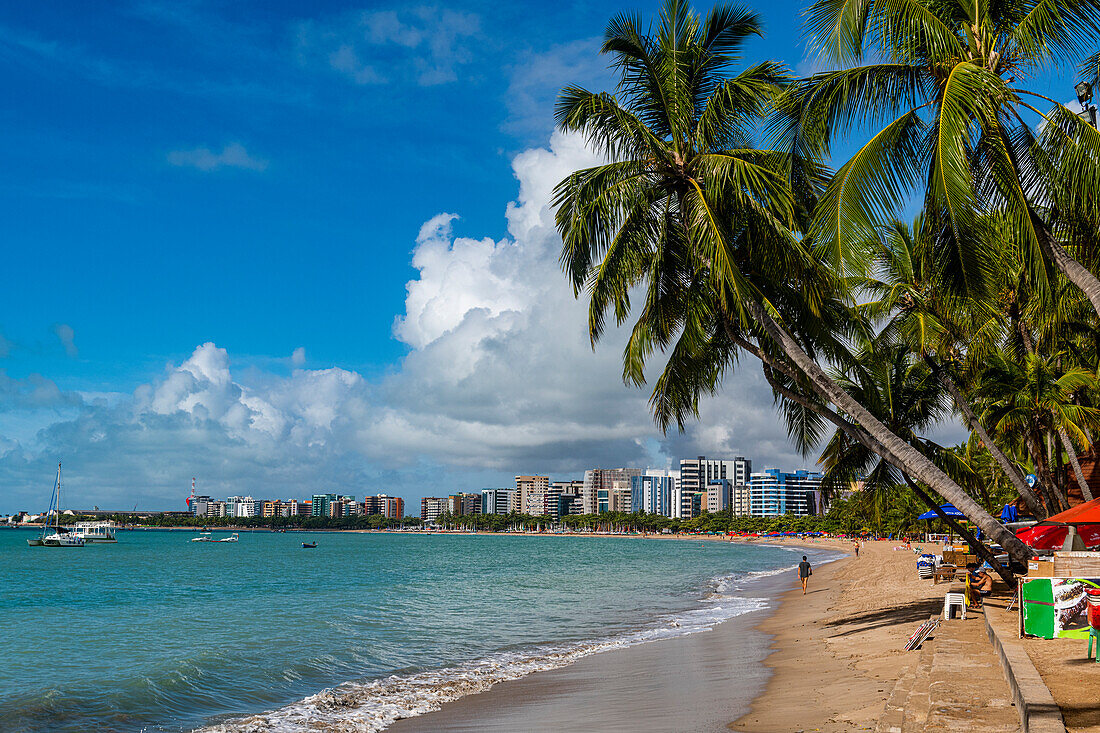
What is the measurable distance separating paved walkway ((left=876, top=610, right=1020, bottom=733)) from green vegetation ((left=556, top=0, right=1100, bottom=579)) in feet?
5.43

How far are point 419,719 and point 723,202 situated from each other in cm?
910

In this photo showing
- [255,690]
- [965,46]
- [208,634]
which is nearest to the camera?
[965,46]

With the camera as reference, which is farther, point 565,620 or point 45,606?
point 45,606

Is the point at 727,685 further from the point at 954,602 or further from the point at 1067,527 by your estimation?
the point at 1067,527

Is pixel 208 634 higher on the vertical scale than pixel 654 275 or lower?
lower

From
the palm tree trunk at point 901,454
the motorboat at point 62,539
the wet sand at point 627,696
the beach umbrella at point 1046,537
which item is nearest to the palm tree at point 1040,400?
the beach umbrella at point 1046,537

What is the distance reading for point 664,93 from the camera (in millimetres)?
12000

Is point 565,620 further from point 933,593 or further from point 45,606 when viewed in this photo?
point 45,606

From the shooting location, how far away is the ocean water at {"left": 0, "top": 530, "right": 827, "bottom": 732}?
530 inches

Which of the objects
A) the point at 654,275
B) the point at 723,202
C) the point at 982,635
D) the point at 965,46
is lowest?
the point at 982,635

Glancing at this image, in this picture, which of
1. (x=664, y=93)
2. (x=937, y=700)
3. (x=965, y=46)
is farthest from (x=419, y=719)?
(x=965, y=46)

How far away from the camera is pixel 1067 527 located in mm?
14508

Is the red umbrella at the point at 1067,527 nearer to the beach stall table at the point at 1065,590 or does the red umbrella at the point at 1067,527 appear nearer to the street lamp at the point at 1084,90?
the beach stall table at the point at 1065,590

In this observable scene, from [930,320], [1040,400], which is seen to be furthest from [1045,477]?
[930,320]
